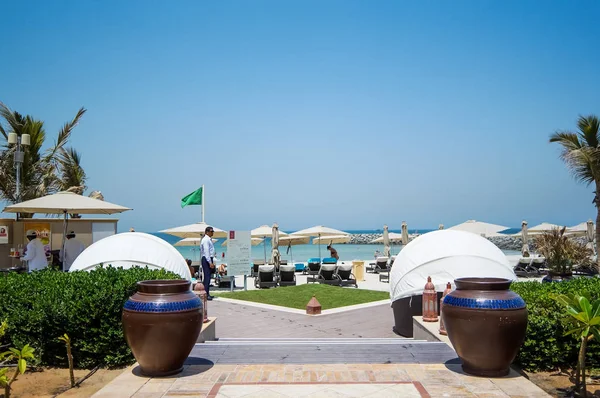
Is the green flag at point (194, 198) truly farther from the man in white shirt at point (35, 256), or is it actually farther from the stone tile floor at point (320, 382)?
the stone tile floor at point (320, 382)

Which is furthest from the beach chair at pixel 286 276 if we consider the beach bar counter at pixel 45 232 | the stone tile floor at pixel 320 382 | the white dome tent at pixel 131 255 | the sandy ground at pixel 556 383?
the sandy ground at pixel 556 383

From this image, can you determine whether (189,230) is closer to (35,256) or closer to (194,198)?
(194,198)

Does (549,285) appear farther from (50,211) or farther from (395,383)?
(50,211)

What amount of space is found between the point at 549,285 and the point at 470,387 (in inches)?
121

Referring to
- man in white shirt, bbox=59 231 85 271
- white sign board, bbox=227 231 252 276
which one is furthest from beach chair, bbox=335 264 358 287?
man in white shirt, bbox=59 231 85 271

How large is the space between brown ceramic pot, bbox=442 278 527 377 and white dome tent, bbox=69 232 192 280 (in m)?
5.54

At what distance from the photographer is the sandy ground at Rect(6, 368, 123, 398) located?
17.0 feet

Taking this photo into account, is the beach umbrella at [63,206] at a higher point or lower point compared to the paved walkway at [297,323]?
higher

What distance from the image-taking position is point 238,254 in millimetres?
16156

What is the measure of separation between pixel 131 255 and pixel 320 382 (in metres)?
5.68

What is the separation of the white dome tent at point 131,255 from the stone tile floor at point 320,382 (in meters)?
4.08

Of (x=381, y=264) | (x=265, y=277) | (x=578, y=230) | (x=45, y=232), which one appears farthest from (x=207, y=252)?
(x=578, y=230)

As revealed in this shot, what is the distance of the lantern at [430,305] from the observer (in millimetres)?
8383

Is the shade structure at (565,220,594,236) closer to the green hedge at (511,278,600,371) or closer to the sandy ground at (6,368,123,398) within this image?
the green hedge at (511,278,600,371)
